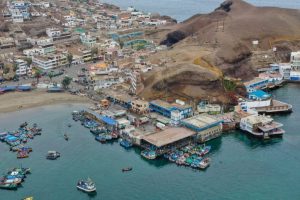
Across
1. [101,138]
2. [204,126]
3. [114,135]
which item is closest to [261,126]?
[204,126]

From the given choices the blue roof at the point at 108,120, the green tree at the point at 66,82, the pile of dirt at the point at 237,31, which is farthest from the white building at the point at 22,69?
the pile of dirt at the point at 237,31

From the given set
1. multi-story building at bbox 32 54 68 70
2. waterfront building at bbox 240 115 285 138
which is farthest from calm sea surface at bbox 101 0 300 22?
waterfront building at bbox 240 115 285 138

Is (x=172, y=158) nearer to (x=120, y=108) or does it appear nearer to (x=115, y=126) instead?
(x=115, y=126)

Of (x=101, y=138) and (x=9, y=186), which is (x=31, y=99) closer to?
(x=101, y=138)

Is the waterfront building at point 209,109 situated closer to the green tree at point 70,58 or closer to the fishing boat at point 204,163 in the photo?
the fishing boat at point 204,163

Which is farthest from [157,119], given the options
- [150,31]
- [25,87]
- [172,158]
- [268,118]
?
[150,31]
